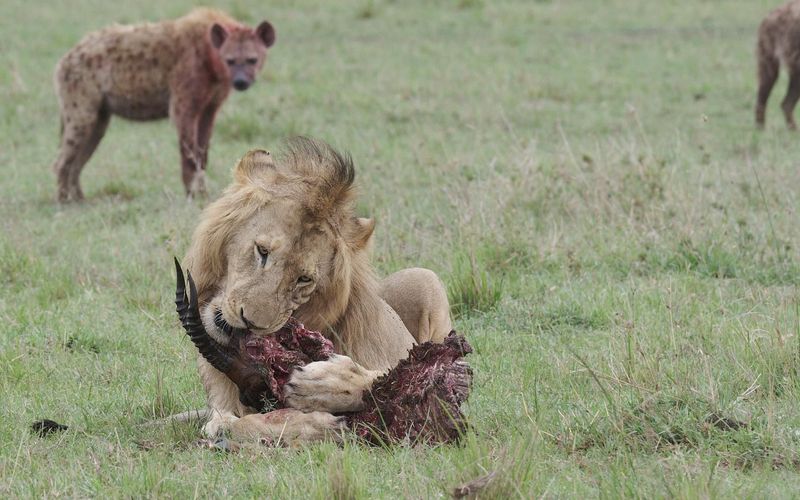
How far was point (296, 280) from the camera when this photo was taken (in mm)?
3266

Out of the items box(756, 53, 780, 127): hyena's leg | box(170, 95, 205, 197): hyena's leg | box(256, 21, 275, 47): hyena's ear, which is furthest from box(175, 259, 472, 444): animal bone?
box(756, 53, 780, 127): hyena's leg

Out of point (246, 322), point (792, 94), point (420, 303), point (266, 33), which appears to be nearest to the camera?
point (246, 322)

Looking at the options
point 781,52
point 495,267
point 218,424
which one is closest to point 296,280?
point 218,424

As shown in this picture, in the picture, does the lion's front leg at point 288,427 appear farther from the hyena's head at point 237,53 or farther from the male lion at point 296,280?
the hyena's head at point 237,53

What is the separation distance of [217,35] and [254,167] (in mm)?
5455

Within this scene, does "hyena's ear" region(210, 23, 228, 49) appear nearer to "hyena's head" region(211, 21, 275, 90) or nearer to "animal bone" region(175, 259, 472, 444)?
"hyena's head" region(211, 21, 275, 90)

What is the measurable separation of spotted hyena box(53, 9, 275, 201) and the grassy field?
372 mm

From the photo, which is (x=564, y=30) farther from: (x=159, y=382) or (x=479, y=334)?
(x=159, y=382)

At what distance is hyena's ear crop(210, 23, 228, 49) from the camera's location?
345 inches

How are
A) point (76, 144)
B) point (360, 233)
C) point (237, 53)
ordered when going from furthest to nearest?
point (237, 53) → point (76, 144) → point (360, 233)

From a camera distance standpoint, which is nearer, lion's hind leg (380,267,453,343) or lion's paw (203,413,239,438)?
lion's paw (203,413,239,438)

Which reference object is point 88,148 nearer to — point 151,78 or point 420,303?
point 151,78

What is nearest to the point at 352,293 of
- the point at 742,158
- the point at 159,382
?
the point at 159,382

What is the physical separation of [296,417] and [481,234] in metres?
2.88
